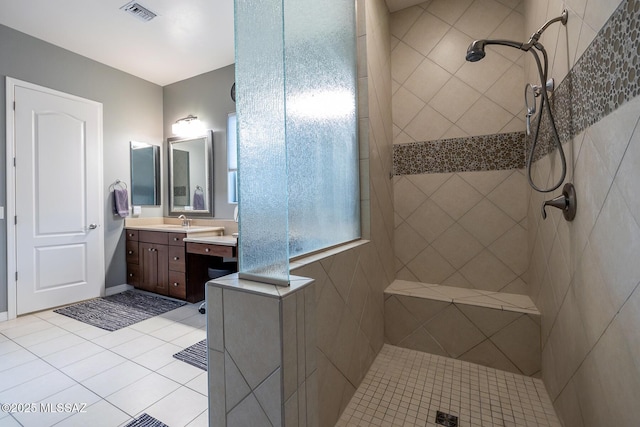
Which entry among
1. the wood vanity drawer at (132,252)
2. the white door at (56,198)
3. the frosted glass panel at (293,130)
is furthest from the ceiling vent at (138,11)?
the wood vanity drawer at (132,252)

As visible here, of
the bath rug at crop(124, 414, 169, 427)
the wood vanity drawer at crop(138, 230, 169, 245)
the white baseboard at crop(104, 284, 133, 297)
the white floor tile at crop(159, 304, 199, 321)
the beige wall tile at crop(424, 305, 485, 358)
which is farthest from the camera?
the white baseboard at crop(104, 284, 133, 297)

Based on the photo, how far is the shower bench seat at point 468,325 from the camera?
5.63 feet

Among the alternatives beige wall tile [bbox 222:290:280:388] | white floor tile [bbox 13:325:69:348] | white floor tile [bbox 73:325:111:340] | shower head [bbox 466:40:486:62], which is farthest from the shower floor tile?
white floor tile [bbox 13:325:69:348]

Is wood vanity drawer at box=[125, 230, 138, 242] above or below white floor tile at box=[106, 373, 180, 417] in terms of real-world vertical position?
above

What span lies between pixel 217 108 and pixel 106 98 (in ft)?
4.22

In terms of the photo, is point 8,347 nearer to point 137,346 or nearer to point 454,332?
point 137,346

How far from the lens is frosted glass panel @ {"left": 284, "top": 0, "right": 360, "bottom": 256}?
111cm

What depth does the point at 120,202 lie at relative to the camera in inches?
133

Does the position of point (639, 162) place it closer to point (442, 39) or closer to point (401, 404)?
point (401, 404)

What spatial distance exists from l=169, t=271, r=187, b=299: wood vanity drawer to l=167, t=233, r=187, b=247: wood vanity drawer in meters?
0.31

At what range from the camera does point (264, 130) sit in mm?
894

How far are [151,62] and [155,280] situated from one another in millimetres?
2533

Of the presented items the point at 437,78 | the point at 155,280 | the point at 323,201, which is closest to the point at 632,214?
the point at 323,201

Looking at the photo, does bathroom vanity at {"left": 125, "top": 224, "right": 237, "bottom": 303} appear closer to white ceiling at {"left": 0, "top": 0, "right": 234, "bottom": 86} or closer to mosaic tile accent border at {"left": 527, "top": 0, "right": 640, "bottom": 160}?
white ceiling at {"left": 0, "top": 0, "right": 234, "bottom": 86}
